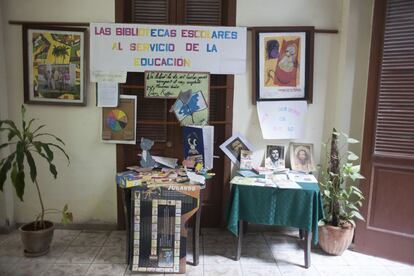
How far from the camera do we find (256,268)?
7.88 feet

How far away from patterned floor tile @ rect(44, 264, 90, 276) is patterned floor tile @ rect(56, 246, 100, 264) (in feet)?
0.18

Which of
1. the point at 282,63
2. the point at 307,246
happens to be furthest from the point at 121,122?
the point at 307,246

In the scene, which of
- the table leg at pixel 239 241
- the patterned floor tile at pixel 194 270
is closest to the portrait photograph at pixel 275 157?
the table leg at pixel 239 241

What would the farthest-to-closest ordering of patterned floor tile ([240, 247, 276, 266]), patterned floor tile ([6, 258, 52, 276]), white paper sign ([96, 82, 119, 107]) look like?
white paper sign ([96, 82, 119, 107]), patterned floor tile ([240, 247, 276, 266]), patterned floor tile ([6, 258, 52, 276])

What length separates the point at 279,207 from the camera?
239cm

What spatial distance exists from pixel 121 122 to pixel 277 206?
1578 millimetres

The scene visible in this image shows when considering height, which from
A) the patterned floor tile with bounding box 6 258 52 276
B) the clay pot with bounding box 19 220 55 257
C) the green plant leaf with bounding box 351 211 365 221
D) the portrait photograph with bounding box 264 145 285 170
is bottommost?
the patterned floor tile with bounding box 6 258 52 276

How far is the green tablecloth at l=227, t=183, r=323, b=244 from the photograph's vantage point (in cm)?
234

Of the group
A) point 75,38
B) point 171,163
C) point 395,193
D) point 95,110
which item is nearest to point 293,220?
point 395,193

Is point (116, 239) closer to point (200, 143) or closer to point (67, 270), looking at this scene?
point (67, 270)

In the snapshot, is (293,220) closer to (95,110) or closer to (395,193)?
(395,193)

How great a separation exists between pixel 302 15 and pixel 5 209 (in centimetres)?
329

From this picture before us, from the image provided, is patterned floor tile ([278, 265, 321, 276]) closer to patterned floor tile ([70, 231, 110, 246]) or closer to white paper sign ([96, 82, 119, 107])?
patterned floor tile ([70, 231, 110, 246])

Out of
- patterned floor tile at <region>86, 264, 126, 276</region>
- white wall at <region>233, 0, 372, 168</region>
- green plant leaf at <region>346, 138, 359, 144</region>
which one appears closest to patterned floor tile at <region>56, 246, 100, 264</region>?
patterned floor tile at <region>86, 264, 126, 276</region>
